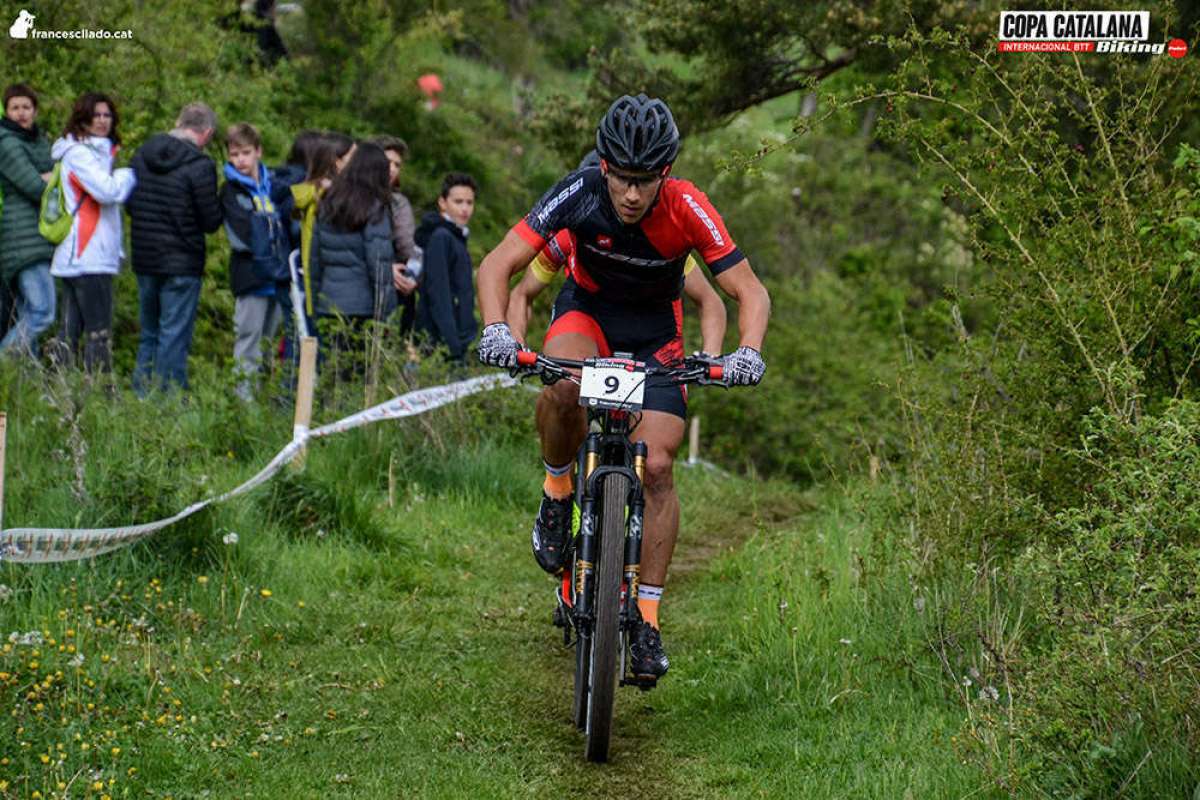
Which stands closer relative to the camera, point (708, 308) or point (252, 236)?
point (708, 308)

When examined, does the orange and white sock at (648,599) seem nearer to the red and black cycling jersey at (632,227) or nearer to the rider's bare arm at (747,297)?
the rider's bare arm at (747,297)

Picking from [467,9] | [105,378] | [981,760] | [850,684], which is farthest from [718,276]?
[467,9]

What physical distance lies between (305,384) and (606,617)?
171 inches

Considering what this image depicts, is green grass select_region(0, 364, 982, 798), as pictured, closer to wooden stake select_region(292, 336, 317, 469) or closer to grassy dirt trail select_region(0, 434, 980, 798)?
grassy dirt trail select_region(0, 434, 980, 798)

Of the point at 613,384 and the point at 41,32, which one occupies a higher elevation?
the point at 41,32

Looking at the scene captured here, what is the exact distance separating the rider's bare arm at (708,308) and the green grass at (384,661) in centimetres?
98

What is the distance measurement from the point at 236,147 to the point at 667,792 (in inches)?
268

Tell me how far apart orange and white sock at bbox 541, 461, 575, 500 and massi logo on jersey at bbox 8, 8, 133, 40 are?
34.3ft

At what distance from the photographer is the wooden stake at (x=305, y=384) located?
945 cm

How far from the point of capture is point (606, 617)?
222 inches

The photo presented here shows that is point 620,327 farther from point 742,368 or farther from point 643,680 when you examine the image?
point 643,680

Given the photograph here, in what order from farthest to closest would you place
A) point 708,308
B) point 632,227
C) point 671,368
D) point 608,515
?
point 708,308 → point 632,227 → point 671,368 → point 608,515

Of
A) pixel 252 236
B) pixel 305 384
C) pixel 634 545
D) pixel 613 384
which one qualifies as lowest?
pixel 634 545

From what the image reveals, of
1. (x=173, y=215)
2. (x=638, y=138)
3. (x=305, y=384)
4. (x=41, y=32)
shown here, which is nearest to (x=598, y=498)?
(x=638, y=138)
